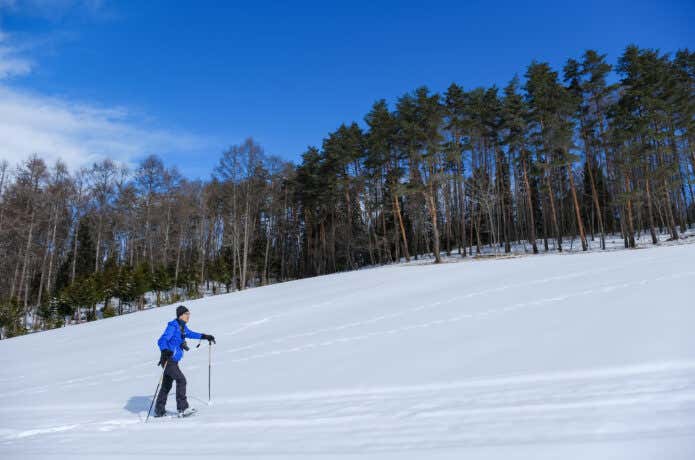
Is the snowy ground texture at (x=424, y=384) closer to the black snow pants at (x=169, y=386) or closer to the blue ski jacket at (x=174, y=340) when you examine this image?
the black snow pants at (x=169, y=386)

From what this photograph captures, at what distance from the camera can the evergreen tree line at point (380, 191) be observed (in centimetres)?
2605

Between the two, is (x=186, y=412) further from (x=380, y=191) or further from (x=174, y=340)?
(x=380, y=191)

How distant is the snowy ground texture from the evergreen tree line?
17982 mm

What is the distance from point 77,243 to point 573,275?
4148 centimetres

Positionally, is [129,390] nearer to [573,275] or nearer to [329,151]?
[573,275]

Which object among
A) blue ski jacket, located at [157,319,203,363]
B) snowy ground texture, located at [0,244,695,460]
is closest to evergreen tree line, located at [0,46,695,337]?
snowy ground texture, located at [0,244,695,460]

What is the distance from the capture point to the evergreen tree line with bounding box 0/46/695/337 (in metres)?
26.0

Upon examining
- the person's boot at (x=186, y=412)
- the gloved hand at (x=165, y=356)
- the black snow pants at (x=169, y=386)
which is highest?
the gloved hand at (x=165, y=356)

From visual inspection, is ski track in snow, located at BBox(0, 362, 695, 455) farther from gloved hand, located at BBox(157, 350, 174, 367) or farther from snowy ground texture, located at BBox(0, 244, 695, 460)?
gloved hand, located at BBox(157, 350, 174, 367)

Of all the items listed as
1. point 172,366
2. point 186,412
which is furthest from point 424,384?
point 172,366

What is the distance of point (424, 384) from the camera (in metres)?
5.12

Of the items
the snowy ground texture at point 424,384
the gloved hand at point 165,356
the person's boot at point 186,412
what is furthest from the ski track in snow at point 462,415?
the gloved hand at point 165,356

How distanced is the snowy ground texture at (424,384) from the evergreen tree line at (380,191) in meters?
18.0

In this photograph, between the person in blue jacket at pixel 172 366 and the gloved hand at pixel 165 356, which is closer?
the person in blue jacket at pixel 172 366
